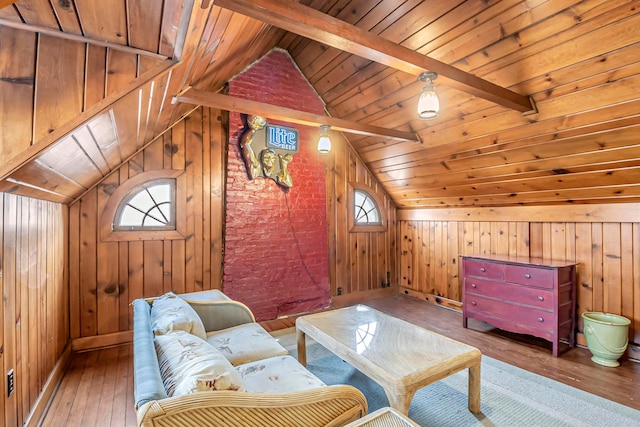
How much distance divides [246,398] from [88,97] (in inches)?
48.9

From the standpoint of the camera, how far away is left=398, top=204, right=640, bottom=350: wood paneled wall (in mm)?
2826

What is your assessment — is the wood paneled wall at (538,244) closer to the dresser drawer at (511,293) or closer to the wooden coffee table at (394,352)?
the dresser drawer at (511,293)

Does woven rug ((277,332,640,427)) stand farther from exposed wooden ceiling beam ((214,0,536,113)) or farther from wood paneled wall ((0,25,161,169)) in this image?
wood paneled wall ((0,25,161,169))

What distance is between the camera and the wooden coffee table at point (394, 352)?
1.69 m

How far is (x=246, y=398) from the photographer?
1.10m

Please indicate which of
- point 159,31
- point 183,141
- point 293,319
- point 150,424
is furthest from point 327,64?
point 150,424

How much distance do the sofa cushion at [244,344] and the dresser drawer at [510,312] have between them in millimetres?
2364

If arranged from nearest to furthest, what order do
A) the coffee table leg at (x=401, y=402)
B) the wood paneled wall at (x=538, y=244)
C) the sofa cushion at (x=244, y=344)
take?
the coffee table leg at (x=401, y=402) → the sofa cushion at (x=244, y=344) → the wood paneled wall at (x=538, y=244)

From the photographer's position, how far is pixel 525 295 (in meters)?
3.03

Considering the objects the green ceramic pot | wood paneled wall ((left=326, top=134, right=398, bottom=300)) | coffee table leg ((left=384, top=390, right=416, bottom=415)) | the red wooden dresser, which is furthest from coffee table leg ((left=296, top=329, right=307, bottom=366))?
the green ceramic pot

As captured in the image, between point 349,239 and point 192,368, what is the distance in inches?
138

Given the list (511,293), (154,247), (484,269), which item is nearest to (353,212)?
(484,269)

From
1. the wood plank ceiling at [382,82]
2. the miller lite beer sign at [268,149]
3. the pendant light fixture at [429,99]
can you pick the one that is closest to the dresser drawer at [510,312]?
the wood plank ceiling at [382,82]

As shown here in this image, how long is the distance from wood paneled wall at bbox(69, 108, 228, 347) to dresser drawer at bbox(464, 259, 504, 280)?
283 centimetres
